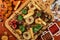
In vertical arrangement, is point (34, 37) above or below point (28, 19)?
below

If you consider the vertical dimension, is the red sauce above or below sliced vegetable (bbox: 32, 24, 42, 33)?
below

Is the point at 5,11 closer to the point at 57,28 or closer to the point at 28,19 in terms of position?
the point at 28,19

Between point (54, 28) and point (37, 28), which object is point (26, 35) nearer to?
point (37, 28)

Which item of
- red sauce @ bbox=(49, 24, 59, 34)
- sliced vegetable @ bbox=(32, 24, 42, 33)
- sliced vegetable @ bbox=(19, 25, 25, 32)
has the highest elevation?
sliced vegetable @ bbox=(19, 25, 25, 32)

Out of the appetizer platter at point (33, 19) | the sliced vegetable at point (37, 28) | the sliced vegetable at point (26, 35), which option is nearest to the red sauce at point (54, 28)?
the appetizer platter at point (33, 19)

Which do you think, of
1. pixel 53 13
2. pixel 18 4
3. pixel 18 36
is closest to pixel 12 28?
pixel 18 36

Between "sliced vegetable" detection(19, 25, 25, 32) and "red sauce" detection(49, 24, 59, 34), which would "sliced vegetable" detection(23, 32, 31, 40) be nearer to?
"sliced vegetable" detection(19, 25, 25, 32)

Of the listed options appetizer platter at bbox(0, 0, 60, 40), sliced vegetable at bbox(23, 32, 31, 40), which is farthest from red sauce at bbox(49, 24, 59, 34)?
sliced vegetable at bbox(23, 32, 31, 40)

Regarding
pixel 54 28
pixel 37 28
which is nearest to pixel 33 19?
pixel 37 28
